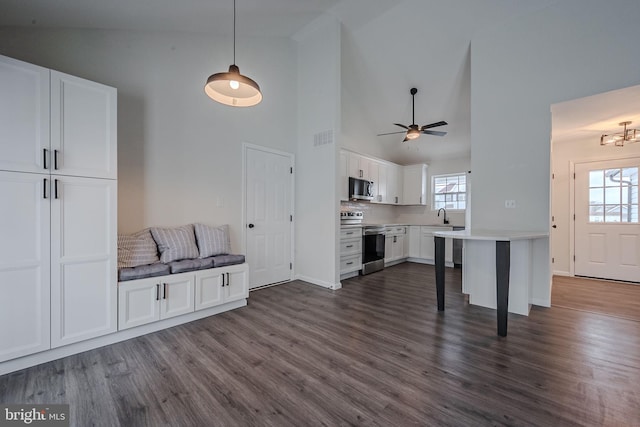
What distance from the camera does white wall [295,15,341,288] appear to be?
403cm

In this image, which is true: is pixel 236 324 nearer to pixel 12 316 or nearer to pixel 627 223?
pixel 12 316

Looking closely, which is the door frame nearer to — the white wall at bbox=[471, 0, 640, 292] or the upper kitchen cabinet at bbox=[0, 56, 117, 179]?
the upper kitchen cabinet at bbox=[0, 56, 117, 179]

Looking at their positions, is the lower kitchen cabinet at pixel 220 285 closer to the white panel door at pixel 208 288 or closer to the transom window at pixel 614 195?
the white panel door at pixel 208 288

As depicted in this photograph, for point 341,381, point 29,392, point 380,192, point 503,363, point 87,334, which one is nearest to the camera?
point 29,392

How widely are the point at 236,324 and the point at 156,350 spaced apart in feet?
2.38

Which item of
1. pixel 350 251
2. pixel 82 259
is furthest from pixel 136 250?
pixel 350 251

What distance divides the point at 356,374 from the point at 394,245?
166 inches

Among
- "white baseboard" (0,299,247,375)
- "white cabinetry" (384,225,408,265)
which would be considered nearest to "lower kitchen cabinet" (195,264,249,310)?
"white baseboard" (0,299,247,375)

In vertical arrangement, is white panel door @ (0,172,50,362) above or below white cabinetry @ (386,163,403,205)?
below

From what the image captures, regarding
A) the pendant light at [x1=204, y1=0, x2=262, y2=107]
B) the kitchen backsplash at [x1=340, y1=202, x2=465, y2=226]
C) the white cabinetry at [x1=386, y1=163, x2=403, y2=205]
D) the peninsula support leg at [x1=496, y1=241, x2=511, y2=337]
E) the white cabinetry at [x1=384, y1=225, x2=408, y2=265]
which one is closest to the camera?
the pendant light at [x1=204, y1=0, x2=262, y2=107]

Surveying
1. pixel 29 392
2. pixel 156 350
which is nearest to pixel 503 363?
pixel 156 350

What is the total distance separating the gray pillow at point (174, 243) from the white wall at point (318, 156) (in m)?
1.83

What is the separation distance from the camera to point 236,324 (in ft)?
9.00

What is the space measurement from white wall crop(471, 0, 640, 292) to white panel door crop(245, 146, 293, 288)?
9.22ft
